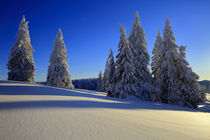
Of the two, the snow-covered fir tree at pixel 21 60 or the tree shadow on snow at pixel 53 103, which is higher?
the snow-covered fir tree at pixel 21 60

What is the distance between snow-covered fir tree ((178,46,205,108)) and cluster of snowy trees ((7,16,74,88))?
746 inches

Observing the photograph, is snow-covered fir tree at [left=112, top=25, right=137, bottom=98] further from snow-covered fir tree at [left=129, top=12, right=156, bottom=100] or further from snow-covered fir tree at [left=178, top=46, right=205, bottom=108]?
snow-covered fir tree at [left=178, top=46, right=205, bottom=108]

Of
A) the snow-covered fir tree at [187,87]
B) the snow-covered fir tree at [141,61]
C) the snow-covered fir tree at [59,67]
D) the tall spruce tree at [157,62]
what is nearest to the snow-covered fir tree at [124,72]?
the snow-covered fir tree at [141,61]

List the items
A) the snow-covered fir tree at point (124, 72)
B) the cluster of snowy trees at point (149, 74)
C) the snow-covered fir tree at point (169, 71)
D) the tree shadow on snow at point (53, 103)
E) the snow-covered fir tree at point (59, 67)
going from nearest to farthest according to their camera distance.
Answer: the tree shadow on snow at point (53, 103) < the snow-covered fir tree at point (124, 72) < the cluster of snowy trees at point (149, 74) < the snow-covered fir tree at point (169, 71) < the snow-covered fir tree at point (59, 67)

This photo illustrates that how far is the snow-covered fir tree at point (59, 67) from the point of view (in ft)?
67.4

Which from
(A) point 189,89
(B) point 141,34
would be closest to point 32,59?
(B) point 141,34

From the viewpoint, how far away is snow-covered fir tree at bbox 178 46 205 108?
1454 cm

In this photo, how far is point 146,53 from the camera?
54.3 ft

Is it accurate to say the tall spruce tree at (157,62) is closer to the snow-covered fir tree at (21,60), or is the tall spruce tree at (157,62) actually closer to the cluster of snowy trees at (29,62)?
the cluster of snowy trees at (29,62)

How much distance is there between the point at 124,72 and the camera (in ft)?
46.7

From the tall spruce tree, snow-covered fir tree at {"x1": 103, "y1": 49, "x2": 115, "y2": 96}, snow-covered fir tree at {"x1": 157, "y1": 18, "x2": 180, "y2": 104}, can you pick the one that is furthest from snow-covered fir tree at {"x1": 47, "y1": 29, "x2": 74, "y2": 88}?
snow-covered fir tree at {"x1": 157, "y1": 18, "x2": 180, "y2": 104}

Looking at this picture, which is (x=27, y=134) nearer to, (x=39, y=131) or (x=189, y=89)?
(x=39, y=131)

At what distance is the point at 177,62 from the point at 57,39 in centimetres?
2182

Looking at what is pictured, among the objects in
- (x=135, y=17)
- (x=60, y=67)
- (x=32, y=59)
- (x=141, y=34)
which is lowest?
(x=60, y=67)
